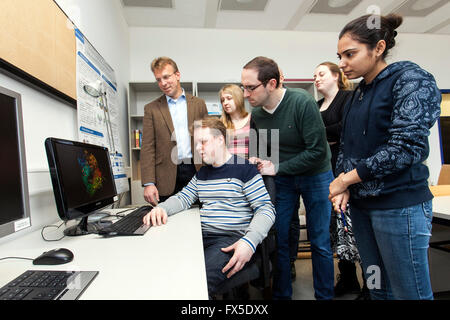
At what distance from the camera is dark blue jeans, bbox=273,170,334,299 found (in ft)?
4.57

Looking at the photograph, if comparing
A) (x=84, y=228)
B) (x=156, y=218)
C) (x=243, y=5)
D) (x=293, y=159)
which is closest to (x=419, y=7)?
(x=243, y=5)

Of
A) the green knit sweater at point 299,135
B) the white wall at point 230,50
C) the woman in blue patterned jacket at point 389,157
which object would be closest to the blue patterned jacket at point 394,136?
the woman in blue patterned jacket at point 389,157

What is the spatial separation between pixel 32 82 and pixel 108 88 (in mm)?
1154

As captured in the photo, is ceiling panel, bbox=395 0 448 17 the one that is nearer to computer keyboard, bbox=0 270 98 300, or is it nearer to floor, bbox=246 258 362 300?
floor, bbox=246 258 362 300

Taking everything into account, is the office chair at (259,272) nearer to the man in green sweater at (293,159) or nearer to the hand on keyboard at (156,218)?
the man in green sweater at (293,159)

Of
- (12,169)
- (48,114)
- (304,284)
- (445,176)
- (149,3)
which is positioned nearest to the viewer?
(12,169)

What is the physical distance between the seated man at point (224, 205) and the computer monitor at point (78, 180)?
0.79ft

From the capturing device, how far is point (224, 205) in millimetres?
1195

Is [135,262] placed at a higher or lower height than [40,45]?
lower

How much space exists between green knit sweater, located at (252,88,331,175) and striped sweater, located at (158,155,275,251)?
0.79 feet

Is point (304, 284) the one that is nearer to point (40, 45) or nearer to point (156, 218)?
point (156, 218)

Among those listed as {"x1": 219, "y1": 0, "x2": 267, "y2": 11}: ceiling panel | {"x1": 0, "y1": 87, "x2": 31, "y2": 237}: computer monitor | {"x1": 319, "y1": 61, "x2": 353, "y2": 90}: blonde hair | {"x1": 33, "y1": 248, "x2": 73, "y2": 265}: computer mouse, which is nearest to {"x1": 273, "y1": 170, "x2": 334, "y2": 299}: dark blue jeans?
{"x1": 319, "y1": 61, "x2": 353, "y2": 90}: blonde hair

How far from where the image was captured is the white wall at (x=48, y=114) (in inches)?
42.9

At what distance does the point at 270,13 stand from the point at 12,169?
11.2ft
